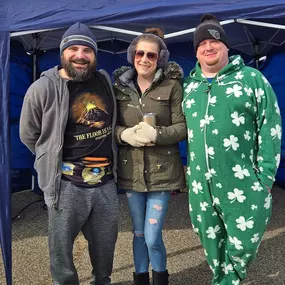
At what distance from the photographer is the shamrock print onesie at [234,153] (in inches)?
78.1

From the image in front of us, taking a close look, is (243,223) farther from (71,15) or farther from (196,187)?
(71,15)

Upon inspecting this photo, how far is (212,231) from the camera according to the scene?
2.15m

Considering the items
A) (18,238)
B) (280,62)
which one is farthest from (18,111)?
(280,62)

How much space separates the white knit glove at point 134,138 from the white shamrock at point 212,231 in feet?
1.98

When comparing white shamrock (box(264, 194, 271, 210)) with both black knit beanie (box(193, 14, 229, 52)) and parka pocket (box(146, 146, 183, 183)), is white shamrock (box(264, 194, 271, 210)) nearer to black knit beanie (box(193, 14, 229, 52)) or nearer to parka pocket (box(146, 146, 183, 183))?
parka pocket (box(146, 146, 183, 183))

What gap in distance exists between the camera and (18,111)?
4.82 metres

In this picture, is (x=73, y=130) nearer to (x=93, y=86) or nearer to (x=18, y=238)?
(x=93, y=86)

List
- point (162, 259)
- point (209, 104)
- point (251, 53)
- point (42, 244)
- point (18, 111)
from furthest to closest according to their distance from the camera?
1. point (251, 53)
2. point (18, 111)
3. point (42, 244)
4. point (162, 259)
5. point (209, 104)

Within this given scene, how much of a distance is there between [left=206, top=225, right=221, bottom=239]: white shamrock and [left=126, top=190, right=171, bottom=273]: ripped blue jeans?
0.28 meters

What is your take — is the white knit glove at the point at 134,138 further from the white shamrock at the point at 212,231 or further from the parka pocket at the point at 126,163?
the white shamrock at the point at 212,231

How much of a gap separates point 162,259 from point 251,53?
3663 millimetres

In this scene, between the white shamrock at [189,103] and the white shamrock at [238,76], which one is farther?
the white shamrock at [189,103]

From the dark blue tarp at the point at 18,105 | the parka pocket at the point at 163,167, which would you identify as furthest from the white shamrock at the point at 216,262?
the dark blue tarp at the point at 18,105

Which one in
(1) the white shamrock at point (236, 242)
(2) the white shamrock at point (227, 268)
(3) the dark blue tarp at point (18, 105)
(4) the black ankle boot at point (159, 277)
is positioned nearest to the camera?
(1) the white shamrock at point (236, 242)
